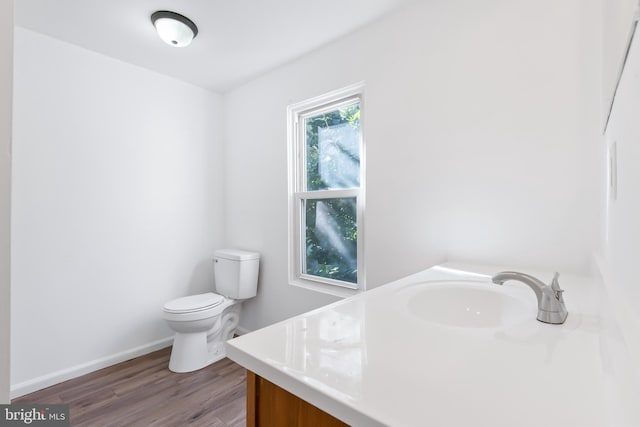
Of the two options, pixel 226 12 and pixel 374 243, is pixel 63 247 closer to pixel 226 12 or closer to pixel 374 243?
pixel 226 12

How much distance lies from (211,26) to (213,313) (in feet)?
6.48

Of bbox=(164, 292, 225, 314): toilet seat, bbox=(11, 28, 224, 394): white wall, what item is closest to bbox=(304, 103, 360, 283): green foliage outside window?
bbox=(164, 292, 225, 314): toilet seat

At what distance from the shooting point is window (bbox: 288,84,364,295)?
2080mm

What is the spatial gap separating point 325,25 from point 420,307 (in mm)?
1775

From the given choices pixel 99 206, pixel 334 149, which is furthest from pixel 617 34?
pixel 99 206

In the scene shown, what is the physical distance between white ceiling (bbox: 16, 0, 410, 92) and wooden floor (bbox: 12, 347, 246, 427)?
2.33m

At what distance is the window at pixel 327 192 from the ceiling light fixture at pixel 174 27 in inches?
33.0

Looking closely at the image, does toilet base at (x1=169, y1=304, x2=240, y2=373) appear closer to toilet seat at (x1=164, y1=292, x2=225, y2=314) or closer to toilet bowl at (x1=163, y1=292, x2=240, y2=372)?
toilet bowl at (x1=163, y1=292, x2=240, y2=372)

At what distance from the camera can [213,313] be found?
224 cm

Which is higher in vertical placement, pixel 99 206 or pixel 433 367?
pixel 99 206

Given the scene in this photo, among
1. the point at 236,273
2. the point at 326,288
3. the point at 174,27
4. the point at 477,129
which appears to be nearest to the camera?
the point at 477,129

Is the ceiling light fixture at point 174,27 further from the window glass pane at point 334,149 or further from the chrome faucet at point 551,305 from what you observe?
the chrome faucet at point 551,305

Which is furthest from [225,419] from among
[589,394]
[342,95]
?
[342,95]

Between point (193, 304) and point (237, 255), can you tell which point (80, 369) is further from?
point (237, 255)
